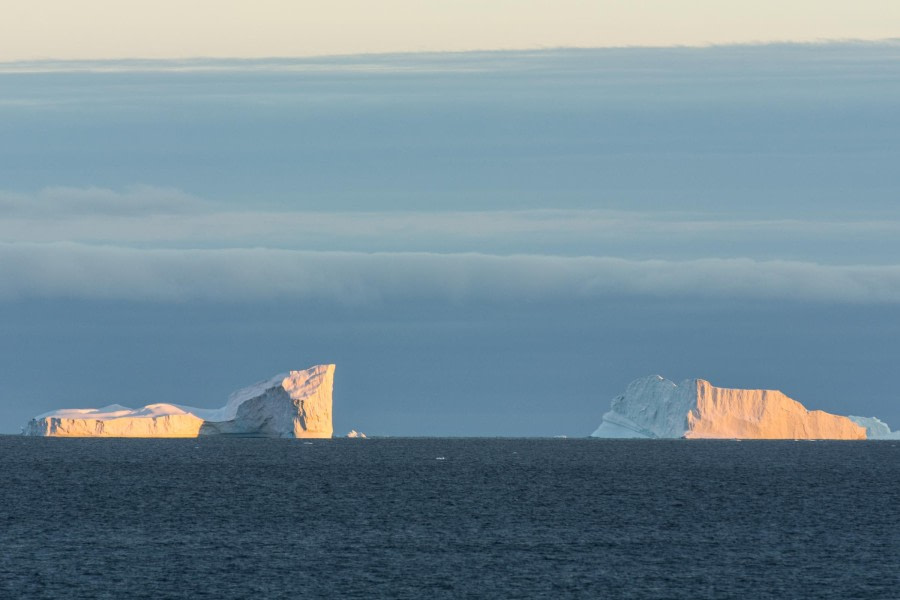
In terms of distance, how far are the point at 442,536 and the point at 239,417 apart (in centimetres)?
12388

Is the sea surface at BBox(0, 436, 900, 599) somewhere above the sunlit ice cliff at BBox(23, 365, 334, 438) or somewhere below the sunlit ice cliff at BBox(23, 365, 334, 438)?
below

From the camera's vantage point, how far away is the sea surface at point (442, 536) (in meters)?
51.7

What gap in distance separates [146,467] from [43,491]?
1550 inches

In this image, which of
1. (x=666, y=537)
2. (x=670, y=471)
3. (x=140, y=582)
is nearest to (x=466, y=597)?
(x=140, y=582)

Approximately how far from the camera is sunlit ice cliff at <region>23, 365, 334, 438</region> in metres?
183

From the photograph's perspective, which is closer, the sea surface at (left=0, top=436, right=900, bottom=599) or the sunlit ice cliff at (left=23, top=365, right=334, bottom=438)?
the sea surface at (left=0, top=436, right=900, bottom=599)

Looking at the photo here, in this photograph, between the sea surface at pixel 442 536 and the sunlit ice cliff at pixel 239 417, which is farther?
the sunlit ice cliff at pixel 239 417

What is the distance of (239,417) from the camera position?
618 feet

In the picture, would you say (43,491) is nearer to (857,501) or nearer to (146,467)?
(146,467)

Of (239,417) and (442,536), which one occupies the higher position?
(239,417)

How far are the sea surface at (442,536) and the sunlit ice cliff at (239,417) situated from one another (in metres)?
58.6

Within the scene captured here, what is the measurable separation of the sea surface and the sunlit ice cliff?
58613mm

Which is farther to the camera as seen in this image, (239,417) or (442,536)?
(239,417)

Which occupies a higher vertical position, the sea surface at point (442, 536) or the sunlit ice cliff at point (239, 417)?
the sunlit ice cliff at point (239, 417)
